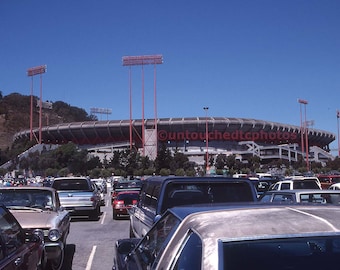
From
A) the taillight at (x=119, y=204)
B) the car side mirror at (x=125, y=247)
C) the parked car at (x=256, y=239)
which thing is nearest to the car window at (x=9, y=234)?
the car side mirror at (x=125, y=247)

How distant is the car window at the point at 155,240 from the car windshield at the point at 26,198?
5.99 m

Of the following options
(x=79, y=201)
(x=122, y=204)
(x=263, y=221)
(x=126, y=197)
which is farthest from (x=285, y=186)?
(x=263, y=221)

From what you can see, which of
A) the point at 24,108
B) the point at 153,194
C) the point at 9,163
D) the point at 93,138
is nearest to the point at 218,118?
the point at 93,138

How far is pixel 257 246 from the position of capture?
3014mm

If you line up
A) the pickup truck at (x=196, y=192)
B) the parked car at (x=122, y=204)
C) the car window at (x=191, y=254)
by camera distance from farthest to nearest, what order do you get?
1. the parked car at (x=122, y=204)
2. the pickup truck at (x=196, y=192)
3. the car window at (x=191, y=254)

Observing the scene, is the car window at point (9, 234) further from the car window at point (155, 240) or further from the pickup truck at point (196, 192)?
the pickup truck at point (196, 192)

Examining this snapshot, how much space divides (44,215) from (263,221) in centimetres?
676

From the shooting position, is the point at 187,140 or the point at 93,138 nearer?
the point at 187,140

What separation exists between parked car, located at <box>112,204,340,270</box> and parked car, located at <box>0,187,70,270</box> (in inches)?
166

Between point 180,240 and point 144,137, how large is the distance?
108m

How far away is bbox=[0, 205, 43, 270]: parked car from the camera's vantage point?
15.4 ft

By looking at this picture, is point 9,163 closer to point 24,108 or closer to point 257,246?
point 24,108

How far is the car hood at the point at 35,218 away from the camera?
323 inches

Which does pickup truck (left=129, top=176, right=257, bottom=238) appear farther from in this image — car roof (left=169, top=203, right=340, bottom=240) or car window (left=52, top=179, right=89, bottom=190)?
car window (left=52, top=179, right=89, bottom=190)
